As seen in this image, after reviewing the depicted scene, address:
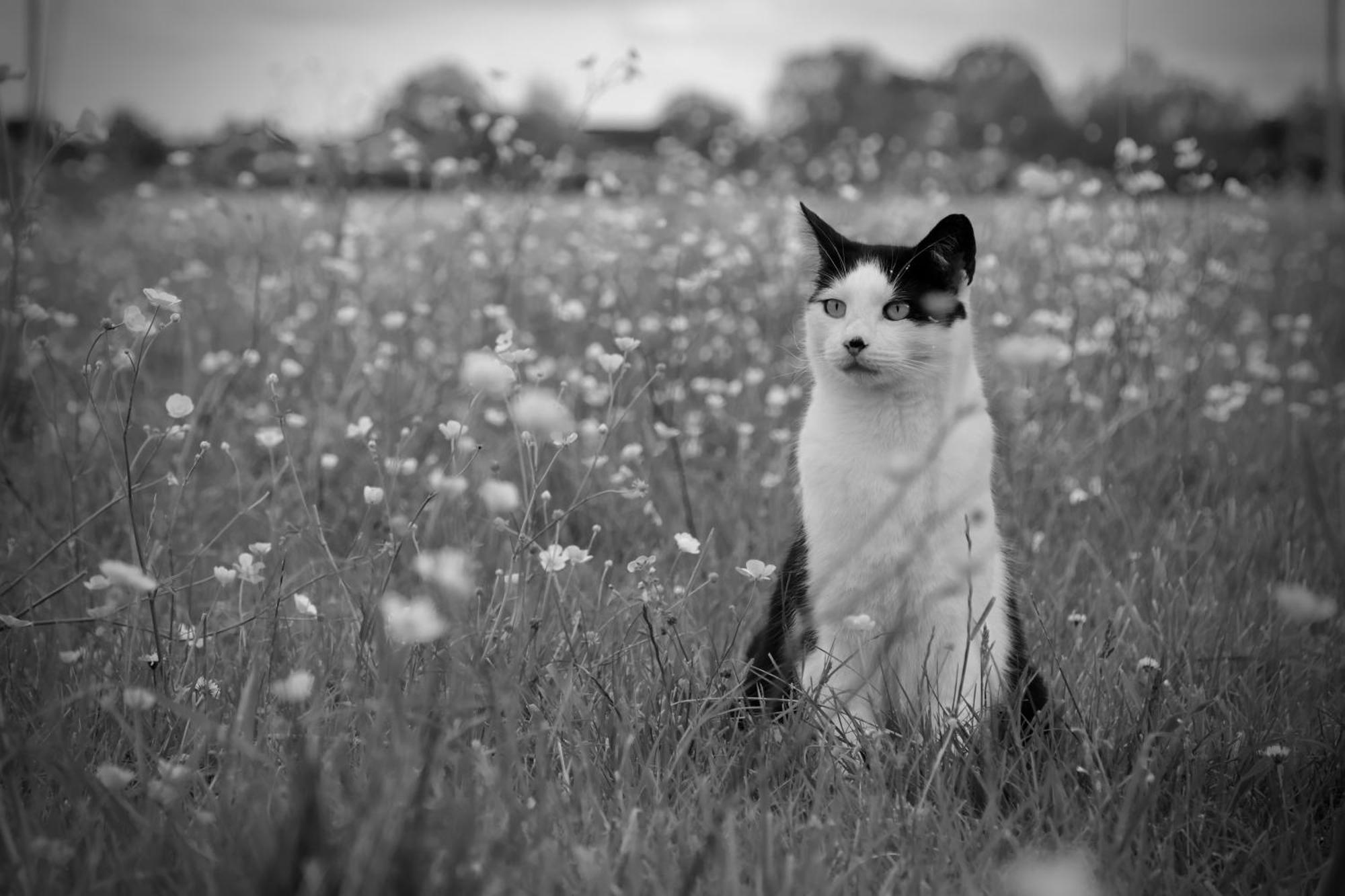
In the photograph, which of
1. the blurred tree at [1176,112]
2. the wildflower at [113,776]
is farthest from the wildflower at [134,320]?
the blurred tree at [1176,112]

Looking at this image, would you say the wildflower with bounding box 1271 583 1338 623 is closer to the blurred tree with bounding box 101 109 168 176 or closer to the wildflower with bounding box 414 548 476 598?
the wildflower with bounding box 414 548 476 598

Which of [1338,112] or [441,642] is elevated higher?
[1338,112]

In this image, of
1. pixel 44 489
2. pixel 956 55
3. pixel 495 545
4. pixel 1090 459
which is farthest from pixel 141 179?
pixel 956 55

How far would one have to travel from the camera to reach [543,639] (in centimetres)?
224

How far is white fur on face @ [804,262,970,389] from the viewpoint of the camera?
2.19m

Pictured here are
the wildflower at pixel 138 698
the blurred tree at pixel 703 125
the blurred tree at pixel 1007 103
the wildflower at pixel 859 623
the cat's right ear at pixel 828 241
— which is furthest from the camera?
the blurred tree at pixel 1007 103

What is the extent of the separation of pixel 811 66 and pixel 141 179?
129 feet

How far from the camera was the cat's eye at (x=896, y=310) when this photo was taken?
2291 millimetres

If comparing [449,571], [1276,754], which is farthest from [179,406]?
[1276,754]

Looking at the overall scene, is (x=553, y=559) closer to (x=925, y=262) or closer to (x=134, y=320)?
(x=134, y=320)

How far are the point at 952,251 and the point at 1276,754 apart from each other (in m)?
1.25

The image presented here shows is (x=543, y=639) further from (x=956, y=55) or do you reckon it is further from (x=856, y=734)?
(x=956, y=55)

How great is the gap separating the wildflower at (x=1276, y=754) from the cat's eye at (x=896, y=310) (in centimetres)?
115

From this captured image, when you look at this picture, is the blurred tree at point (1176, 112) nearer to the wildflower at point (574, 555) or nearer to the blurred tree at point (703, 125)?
the blurred tree at point (703, 125)
